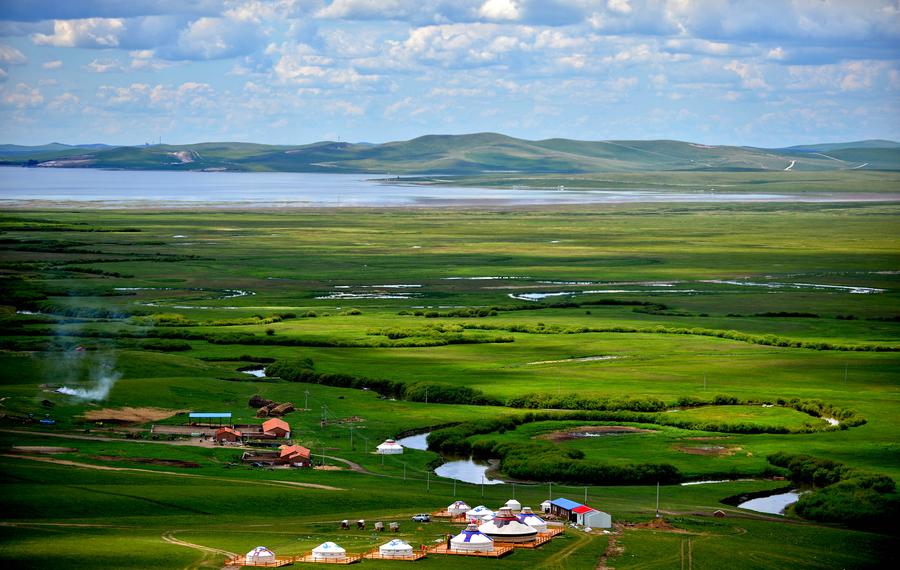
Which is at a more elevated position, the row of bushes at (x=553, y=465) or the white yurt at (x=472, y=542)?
the white yurt at (x=472, y=542)

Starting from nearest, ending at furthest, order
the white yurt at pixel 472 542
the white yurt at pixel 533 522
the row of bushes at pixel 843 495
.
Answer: the white yurt at pixel 472 542 < the white yurt at pixel 533 522 < the row of bushes at pixel 843 495

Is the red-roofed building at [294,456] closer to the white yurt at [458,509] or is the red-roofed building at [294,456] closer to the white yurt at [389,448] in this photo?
the white yurt at [389,448]

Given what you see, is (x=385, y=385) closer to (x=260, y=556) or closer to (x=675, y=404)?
(x=675, y=404)

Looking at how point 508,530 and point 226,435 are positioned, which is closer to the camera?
point 508,530

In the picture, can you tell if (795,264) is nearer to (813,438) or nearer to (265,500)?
(813,438)

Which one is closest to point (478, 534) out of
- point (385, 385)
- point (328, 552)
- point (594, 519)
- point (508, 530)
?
point (508, 530)

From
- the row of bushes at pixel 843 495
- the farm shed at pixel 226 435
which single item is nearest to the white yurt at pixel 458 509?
the row of bushes at pixel 843 495
